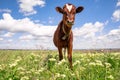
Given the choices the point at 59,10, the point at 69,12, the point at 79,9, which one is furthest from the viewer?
the point at 79,9

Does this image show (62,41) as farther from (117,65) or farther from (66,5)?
(117,65)

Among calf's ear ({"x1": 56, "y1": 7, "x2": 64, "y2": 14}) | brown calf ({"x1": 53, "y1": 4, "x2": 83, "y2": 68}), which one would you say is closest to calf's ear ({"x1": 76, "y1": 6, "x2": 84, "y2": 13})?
brown calf ({"x1": 53, "y1": 4, "x2": 83, "y2": 68})

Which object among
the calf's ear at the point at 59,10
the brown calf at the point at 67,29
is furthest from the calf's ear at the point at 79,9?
the calf's ear at the point at 59,10

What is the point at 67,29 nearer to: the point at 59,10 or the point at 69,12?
the point at 59,10

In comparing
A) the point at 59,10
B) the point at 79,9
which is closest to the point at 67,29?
the point at 59,10

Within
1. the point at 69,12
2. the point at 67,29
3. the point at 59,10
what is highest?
the point at 59,10

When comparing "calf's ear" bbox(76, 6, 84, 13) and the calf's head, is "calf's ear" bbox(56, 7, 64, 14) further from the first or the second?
"calf's ear" bbox(76, 6, 84, 13)

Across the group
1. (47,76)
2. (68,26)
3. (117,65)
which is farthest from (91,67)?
(68,26)

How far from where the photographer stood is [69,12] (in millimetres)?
11156

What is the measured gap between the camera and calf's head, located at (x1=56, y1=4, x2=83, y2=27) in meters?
10.8

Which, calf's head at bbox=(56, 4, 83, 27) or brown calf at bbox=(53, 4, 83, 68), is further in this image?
brown calf at bbox=(53, 4, 83, 68)

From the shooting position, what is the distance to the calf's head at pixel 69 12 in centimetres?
1076

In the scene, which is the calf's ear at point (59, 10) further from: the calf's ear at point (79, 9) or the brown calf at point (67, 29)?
the calf's ear at point (79, 9)

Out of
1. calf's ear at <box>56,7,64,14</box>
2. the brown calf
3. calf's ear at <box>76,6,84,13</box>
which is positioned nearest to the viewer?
the brown calf
